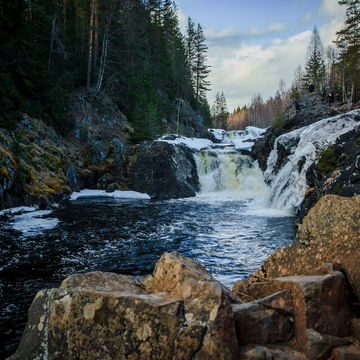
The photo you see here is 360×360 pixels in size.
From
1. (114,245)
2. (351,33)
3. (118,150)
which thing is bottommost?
(114,245)

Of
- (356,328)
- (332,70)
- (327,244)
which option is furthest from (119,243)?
(332,70)

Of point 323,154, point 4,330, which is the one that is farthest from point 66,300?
point 323,154

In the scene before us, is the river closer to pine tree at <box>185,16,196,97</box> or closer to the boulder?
the boulder

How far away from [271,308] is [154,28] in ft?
164

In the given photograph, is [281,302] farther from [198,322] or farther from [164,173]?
[164,173]

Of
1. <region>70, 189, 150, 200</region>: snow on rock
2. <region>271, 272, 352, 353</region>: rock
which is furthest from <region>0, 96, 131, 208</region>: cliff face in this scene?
<region>271, 272, 352, 353</region>: rock

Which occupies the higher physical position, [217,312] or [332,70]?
[332,70]

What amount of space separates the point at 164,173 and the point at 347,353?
71.3ft

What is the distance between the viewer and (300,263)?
12.1ft

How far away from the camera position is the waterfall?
24250 mm

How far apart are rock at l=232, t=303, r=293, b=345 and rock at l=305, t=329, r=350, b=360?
0.25 metres

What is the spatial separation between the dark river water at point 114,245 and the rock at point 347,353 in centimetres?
353

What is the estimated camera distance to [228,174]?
82.7 feet

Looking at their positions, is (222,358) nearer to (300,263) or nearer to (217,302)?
(217,302)
